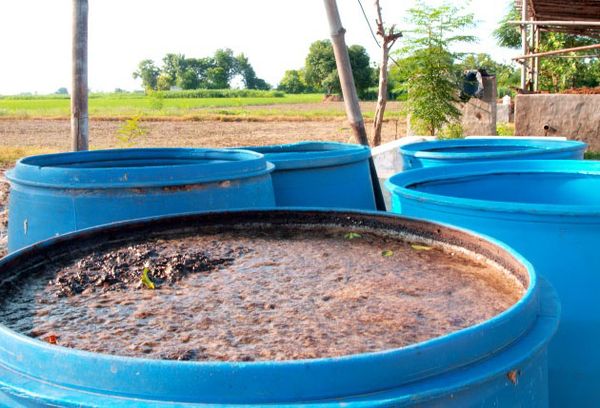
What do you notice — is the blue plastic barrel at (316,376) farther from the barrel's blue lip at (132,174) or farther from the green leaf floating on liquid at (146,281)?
the barrel's blue lip at (132,174)

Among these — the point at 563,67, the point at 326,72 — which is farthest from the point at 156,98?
the point at 326,72

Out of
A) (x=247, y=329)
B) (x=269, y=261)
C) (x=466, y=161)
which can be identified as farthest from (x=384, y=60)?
(x=247, y=329)

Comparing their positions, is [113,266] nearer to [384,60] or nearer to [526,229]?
[526,229]

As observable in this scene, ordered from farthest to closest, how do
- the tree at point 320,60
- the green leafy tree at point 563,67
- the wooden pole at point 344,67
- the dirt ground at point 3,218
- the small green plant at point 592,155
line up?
the tree at point 320,60 → the green leafy tree at point 563,67 → the small green plant at point 592,155 → the dirt ground at point 3,218 → the wooden pole at point 344,67

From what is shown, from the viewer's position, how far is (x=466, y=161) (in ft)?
10.4

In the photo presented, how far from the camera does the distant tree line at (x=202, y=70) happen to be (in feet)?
308

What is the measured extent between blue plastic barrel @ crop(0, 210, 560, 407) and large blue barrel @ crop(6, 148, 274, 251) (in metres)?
1.10

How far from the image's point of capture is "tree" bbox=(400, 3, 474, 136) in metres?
9.64

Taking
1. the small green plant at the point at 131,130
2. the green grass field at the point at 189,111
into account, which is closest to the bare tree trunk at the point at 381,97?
the small green plant at the point at 131,130

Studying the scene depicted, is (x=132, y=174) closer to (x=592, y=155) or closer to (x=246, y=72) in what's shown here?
(x=592, y=155)

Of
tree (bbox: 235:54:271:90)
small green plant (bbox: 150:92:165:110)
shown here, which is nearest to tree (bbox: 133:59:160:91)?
tree (bbox: 235:54:271:90)

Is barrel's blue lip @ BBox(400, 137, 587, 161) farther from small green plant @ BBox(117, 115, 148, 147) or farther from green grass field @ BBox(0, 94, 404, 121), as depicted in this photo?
green grass field @ BBox(0, 94, 404, 121)

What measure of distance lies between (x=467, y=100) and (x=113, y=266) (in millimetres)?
9250

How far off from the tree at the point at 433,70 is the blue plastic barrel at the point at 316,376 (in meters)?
8.66
